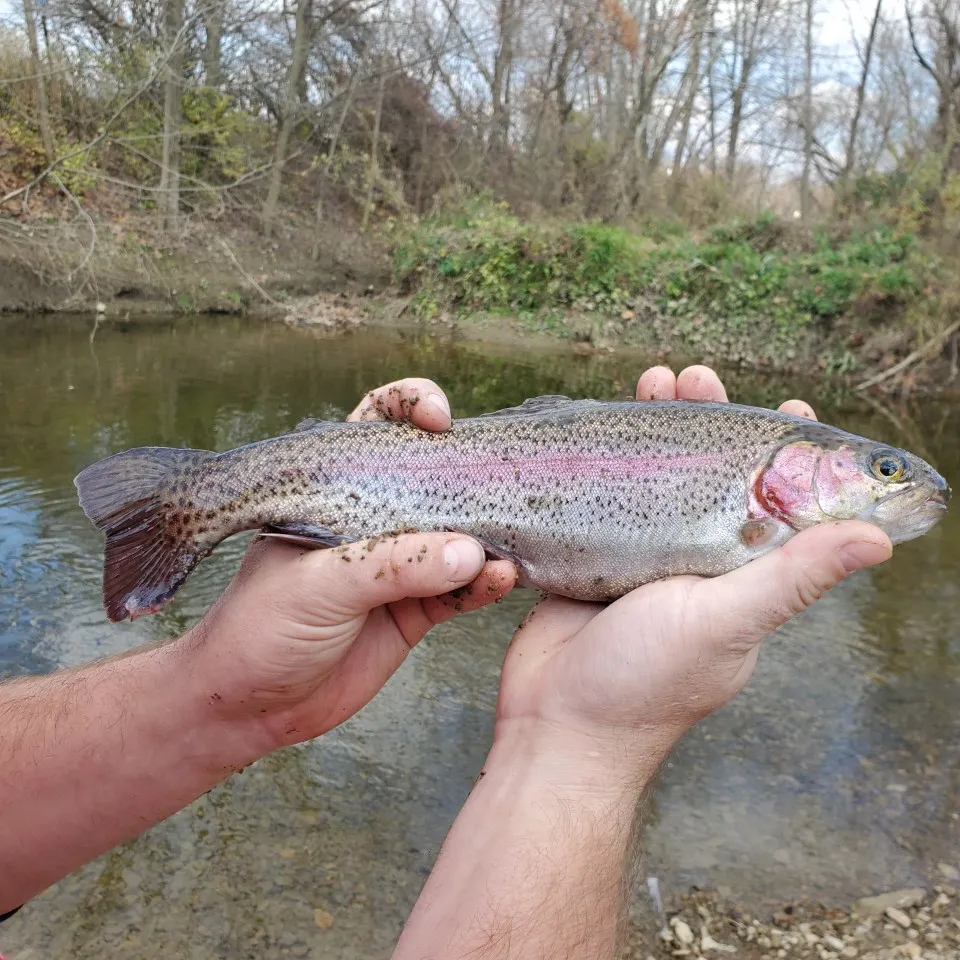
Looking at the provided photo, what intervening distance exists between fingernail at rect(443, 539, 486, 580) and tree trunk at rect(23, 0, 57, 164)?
16584mm

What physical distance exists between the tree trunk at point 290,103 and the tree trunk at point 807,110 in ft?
56.1

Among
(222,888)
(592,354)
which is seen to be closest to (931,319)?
(592,354)

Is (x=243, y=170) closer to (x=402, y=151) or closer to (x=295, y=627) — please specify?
(x=402, y=151)

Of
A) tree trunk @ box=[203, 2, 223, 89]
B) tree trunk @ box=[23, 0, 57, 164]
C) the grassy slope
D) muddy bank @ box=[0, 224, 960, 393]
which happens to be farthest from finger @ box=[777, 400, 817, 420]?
tree trunk @ box=[203, 2, 223, 89]

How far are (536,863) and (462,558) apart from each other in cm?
89

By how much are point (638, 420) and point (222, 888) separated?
9.39ft

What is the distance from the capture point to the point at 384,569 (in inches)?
94.7

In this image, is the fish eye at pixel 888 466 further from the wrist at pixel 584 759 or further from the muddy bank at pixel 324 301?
the muddy bank at pixel 324 301

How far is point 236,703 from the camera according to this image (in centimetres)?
257

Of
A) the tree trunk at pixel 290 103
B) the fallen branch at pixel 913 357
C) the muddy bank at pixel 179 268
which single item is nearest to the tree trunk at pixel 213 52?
the tree trunk at pixel 290 103

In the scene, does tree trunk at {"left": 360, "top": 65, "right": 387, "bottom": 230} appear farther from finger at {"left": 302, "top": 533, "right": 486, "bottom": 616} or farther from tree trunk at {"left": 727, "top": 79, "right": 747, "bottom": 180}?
finger at {"left": 302, "top": 533, "right": 486, "bottom": 616}

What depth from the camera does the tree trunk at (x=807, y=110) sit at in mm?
28141

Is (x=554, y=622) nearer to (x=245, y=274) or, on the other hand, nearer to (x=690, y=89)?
(x=245, y=274)

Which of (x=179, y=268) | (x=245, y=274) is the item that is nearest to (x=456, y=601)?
(x=245, y=274)
